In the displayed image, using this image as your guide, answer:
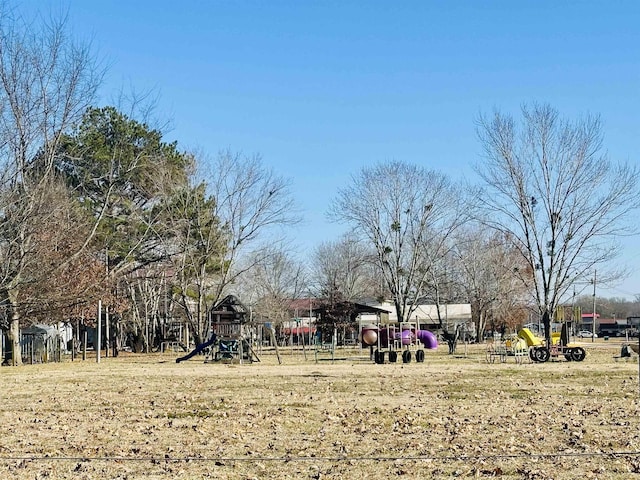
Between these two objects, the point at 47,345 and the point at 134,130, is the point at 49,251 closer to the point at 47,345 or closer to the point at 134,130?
the point at 47,345

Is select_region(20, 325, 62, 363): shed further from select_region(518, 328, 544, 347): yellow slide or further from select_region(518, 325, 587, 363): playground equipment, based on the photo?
select_region(518, 325, 587, 363): playground equipment

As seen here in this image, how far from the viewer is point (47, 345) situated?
38.6 meters

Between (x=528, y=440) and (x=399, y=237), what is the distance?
40.2m

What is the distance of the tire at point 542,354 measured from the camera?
31141mm

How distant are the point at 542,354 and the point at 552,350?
0.57 m

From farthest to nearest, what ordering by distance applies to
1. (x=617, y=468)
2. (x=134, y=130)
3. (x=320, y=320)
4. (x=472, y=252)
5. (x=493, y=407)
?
(x=472, y=252)
(x=320, y=320)
(x=134, y=130)
(x=493, y=407)
(x=617, y=468)

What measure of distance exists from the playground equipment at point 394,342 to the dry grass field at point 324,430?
11.0 meters

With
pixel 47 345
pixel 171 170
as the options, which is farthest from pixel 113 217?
pixel 47 345

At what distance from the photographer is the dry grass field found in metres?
8.80

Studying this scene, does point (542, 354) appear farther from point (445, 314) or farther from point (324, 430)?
point (445, 314)

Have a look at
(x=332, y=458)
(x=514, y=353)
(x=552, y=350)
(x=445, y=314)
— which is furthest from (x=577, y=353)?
(x=445, y=314)

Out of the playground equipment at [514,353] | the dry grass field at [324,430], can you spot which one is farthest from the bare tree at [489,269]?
the dry grass field at [324,430]

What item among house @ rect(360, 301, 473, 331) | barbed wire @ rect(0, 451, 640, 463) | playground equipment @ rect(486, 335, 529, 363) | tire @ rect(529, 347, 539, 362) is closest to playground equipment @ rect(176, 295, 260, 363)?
playground equipment @ rect(486, 335, 529, 363)

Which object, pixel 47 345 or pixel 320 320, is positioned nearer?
pixel 47 345
